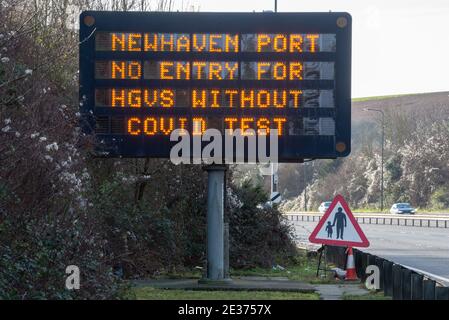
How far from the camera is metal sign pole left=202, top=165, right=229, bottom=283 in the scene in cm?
2020

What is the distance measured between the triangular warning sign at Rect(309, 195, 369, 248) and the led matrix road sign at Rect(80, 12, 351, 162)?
56.3 inches

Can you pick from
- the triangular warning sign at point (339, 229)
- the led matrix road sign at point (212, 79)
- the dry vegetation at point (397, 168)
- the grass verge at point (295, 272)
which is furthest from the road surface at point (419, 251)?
the dry vegetation at point (397, 168)

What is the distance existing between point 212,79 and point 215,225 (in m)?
2.92

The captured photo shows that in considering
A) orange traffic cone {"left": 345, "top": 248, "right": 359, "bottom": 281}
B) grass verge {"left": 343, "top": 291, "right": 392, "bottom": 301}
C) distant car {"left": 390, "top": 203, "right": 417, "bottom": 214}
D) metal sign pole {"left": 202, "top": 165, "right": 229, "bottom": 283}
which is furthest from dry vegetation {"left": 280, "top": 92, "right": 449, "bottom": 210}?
grass verge {"left": 343, "top": 291, "right": 392, "bottom": 301}

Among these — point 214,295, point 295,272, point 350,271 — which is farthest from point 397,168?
point 214,295

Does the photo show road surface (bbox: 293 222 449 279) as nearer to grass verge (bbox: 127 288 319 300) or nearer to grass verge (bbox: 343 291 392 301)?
grass verge (bbox: 343 291 392 301)

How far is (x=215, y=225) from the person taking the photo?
20328 millimetres

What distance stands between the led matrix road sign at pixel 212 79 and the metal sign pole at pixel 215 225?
1.76 m

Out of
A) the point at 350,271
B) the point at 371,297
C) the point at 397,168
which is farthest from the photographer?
the point at 397,168

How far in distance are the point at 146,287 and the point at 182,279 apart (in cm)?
289

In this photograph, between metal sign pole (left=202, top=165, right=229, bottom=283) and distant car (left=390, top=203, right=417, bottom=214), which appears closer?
metal sign pole (left=202, top=165, right=229, bottom=283)

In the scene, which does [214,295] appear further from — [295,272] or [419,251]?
[419,251]

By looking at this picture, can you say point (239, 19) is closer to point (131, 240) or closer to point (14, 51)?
point (14, 51)
